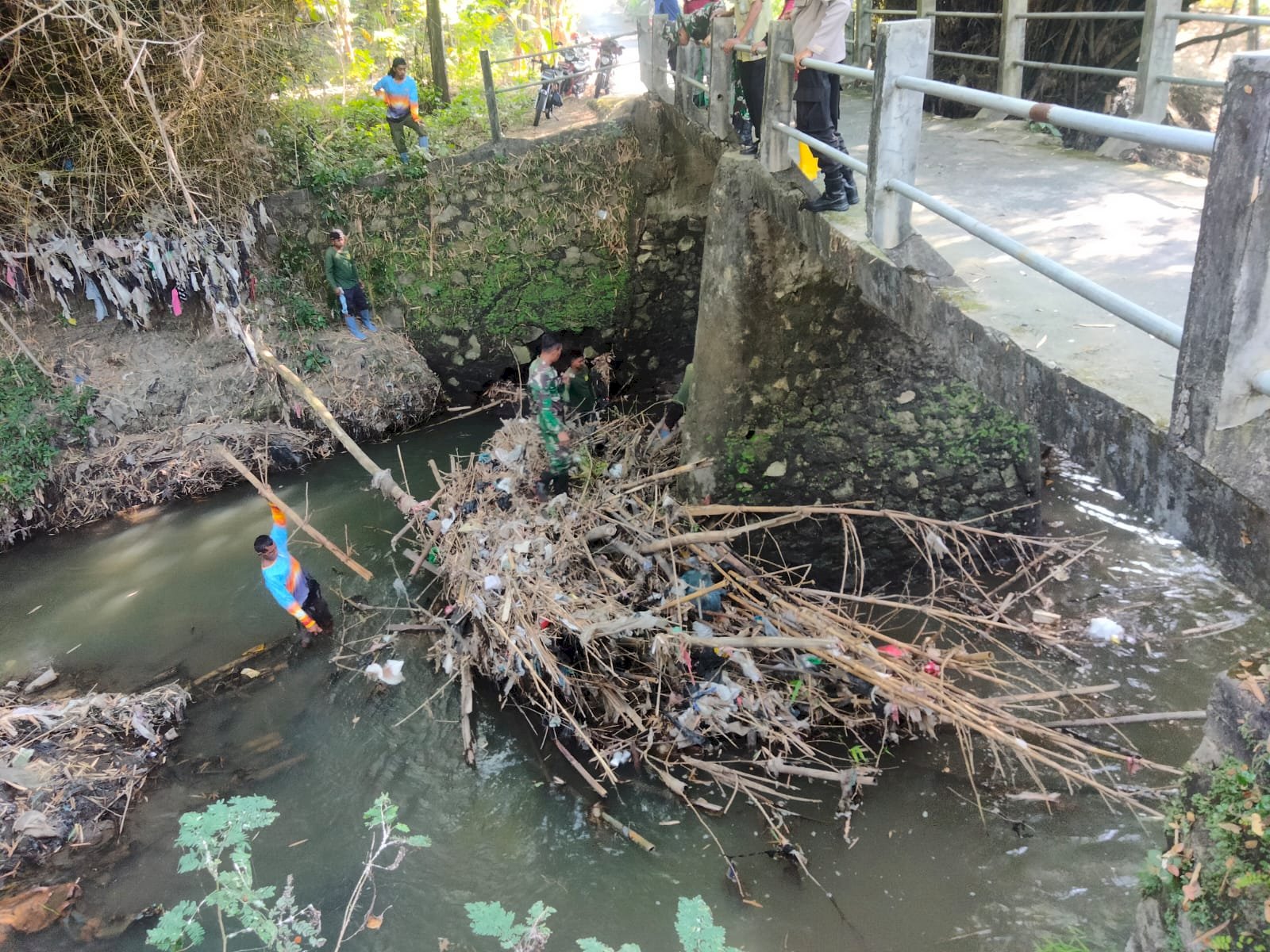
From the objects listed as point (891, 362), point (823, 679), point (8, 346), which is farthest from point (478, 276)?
point (823, 679)

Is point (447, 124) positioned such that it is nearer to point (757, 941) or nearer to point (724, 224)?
point (724, 224)

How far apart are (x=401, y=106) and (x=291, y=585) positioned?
20.0 feet

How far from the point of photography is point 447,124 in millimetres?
10602

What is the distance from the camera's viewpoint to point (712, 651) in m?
5.41

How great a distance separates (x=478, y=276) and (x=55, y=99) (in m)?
4.43

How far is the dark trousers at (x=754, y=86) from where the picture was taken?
18.4ft

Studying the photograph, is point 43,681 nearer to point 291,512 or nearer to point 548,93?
point 291,512

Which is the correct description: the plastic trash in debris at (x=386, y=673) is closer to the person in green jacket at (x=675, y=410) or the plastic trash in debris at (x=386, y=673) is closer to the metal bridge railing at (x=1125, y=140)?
the person in green jacket at (x=675, y=410)

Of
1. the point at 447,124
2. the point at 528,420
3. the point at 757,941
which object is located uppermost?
the point at 447,124

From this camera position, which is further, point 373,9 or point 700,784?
point 373,9

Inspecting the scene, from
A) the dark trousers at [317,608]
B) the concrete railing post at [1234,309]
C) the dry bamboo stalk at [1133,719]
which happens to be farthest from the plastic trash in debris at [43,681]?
the concrete railing post at [1234,309]

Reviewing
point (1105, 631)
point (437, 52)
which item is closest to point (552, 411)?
point (1105, 631)

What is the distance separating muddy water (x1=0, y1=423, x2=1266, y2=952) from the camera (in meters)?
4.35

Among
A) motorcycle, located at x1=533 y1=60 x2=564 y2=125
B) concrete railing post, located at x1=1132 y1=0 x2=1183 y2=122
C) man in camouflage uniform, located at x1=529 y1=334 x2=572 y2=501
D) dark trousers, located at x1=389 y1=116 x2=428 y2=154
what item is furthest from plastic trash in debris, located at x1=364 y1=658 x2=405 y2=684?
motorcycle, located at x1=533 y1=60 x2=564 y2=125
